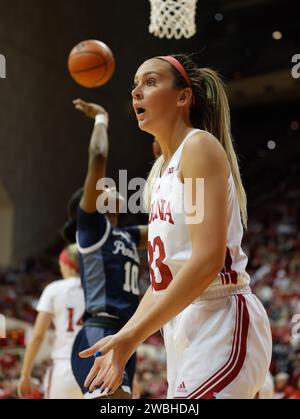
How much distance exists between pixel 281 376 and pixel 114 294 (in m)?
4.56

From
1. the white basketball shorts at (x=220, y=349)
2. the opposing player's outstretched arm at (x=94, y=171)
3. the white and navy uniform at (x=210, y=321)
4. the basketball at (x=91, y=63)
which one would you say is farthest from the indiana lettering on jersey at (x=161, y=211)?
the basketball at (x=91, y=63)

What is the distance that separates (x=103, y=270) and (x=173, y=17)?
1965 millimetres

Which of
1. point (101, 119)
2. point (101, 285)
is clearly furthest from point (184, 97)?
point (101, 285)

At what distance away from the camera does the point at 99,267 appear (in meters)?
3.81

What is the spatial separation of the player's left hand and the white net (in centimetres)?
320

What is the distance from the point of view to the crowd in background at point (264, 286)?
875 centimetres

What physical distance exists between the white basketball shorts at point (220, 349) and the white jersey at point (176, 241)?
59mm

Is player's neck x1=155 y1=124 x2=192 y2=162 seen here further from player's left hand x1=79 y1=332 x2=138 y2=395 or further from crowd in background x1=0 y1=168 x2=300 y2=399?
crowd in background x1=0 y1=168 x2=300 y2=399

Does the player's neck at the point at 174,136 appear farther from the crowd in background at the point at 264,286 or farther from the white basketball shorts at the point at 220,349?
the crowd in background at the point at 264,286

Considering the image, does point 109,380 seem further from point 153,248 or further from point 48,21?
point 48,21

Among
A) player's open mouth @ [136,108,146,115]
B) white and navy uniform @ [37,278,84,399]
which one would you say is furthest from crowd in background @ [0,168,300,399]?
player's open mouth @ [136,108,146,115]

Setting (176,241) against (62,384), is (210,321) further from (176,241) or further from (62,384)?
(62,384)

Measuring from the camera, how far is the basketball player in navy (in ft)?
12.0

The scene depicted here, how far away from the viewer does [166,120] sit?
238 centimetres
